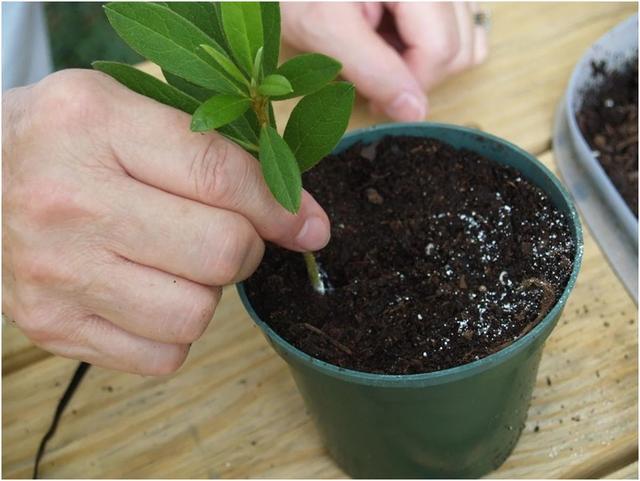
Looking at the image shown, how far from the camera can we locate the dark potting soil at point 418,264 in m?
0.63

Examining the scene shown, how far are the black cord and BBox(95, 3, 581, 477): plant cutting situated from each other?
0.29 m

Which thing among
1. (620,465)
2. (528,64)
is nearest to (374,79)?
(528,64)

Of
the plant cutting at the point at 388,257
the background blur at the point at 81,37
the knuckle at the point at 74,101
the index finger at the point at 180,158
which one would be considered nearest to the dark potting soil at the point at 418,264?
the plant cutting at the point at 388,257

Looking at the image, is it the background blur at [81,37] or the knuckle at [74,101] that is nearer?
the knuckle at [74,101]

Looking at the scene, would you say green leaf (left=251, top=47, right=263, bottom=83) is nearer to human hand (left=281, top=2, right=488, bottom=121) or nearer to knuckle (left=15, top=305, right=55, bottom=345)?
knuckle (left=15, top=305, right=55, bottom=345)

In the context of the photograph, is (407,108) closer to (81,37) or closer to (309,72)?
(309,72)

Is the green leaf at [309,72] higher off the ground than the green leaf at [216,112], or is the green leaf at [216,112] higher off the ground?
the green leaf at [309,72]

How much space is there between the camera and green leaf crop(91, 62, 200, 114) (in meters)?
0.58

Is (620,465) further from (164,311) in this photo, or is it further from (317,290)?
(164,311)

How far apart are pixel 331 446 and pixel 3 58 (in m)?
0.70

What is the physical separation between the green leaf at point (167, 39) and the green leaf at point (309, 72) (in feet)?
0.13

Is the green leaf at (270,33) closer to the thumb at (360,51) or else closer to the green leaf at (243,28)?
the green leaf at (243,28)

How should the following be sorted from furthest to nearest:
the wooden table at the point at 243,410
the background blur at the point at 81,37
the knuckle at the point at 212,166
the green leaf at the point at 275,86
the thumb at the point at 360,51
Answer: the background blur at the point at 81,37
the thumb at the point at 360,51
the wooden table at the point at 243,410
the knuckle at the point at 212,166
the green leaf at the point at 275,86

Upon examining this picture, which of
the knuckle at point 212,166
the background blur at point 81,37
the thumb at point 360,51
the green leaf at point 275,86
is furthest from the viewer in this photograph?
the background blur at point 81,37
